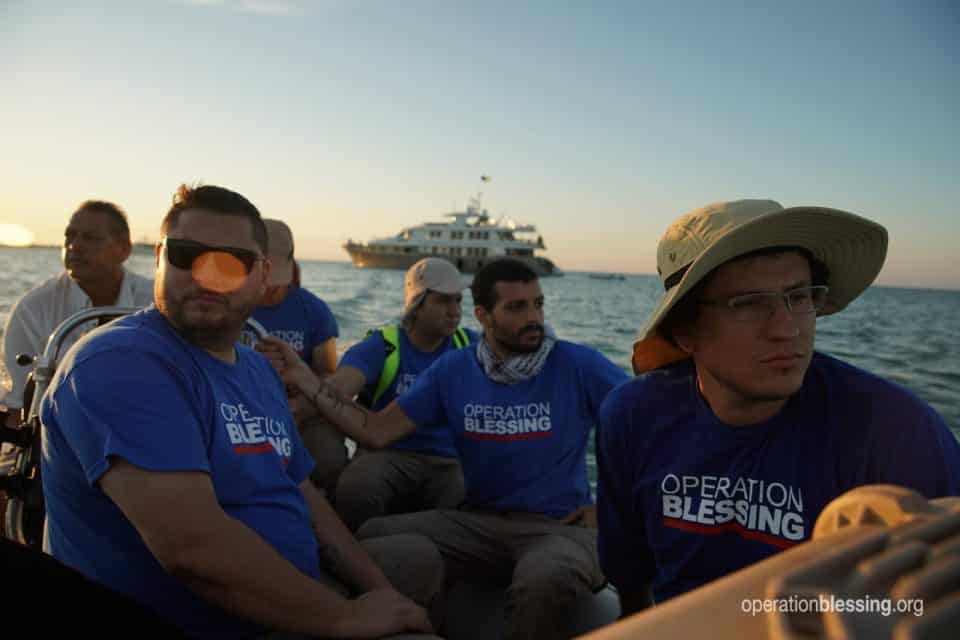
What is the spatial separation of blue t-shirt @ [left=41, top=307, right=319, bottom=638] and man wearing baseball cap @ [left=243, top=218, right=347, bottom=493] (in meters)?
2.14

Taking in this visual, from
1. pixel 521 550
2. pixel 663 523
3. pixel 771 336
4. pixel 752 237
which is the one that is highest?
pixel 752 237

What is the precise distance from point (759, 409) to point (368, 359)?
2.93m

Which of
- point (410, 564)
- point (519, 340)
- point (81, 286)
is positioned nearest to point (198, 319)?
point (410, 564)

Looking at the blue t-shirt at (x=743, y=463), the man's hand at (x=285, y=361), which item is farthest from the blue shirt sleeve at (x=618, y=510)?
the man's hand at (x=285, y=361)

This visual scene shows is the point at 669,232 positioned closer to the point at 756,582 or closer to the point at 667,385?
the point at 667,385

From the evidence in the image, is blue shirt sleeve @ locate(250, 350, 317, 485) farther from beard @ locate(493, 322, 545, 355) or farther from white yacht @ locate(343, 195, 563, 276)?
white yacht @ locate(343, 195, 563, 276)

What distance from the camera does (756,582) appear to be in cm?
54

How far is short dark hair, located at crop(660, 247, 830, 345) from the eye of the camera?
1.58m

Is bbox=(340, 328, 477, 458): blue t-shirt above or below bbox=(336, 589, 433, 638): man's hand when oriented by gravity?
above

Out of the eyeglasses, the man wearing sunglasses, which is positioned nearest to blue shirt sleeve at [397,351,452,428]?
the man wearing sunglasses

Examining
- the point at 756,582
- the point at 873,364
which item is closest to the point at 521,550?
the point at 756,582

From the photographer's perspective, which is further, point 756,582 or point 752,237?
point 752,237

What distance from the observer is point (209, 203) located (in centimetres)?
196

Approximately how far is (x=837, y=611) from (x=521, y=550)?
2.44 m
